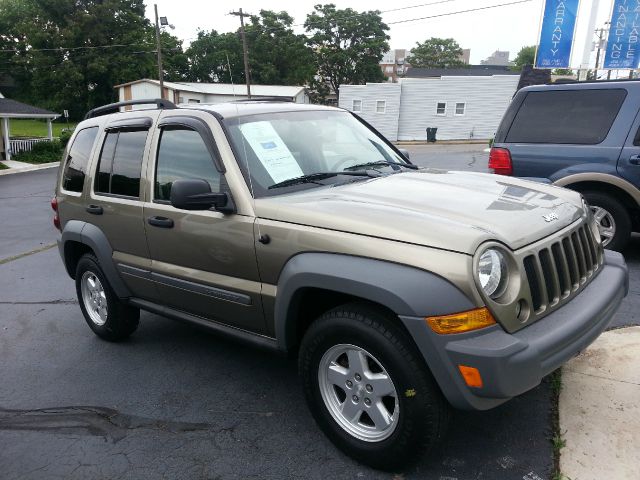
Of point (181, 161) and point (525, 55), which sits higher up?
point (525, 55)

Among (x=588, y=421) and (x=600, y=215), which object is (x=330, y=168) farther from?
(x=600, y=215)

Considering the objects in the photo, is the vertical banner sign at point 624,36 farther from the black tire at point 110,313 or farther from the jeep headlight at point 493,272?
the jeep headlight at point 493,272

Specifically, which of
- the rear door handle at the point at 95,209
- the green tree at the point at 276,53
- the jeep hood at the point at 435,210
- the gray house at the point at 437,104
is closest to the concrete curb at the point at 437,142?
the gray house at the point at 437,104

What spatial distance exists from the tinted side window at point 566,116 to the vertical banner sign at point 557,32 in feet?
46.7

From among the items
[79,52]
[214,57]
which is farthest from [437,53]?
[79,52]

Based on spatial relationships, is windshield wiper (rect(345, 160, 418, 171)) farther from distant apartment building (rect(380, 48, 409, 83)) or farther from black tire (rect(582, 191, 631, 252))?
distant apartment building (rect(380, 48, 409, 83))

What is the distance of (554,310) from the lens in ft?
8.66

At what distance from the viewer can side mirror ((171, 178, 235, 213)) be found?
2.98m

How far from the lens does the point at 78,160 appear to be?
463 centimetres

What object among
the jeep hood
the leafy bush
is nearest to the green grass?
the leafy bush

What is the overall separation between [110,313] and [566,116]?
5179 millimetres

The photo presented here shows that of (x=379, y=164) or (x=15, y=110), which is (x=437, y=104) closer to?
(x=15, y=110)

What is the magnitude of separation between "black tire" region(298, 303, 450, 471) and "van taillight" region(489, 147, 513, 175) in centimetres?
415

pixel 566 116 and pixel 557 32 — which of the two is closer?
pixel 566 116
